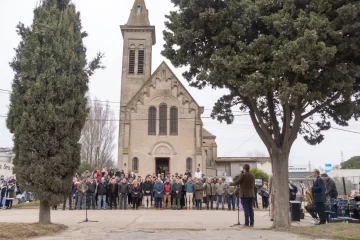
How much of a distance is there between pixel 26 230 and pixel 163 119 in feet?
84.3

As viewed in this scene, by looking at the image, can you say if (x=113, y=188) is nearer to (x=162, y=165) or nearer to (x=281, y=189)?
(x=281, y=189)

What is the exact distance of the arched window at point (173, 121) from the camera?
35.2 m

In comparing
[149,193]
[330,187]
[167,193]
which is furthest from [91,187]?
[330,187]

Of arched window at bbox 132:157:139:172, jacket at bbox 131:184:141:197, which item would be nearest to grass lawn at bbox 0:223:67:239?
jacket at bbox 131:184:141:197

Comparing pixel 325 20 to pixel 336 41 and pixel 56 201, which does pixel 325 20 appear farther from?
pixel 56 201

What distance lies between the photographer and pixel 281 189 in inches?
483

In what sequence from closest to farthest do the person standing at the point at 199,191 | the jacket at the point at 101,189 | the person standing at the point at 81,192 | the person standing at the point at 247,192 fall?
the person standing at the point at 247,192, the person standing at the point at 81,192, the jacket at the point at 101,189, the person standing at the point at 199,191

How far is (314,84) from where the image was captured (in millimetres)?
11453

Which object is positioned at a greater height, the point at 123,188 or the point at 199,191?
the point at 123,188

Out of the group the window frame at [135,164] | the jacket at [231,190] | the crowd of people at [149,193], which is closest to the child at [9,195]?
the crowd of people at [149,193]

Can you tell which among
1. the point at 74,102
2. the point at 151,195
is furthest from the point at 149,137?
the point at 74,102

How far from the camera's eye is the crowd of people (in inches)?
822

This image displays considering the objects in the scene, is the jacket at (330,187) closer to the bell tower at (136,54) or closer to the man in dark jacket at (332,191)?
the man in dark jacket at (332,191)

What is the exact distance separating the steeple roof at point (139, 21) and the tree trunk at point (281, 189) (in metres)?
31.7
